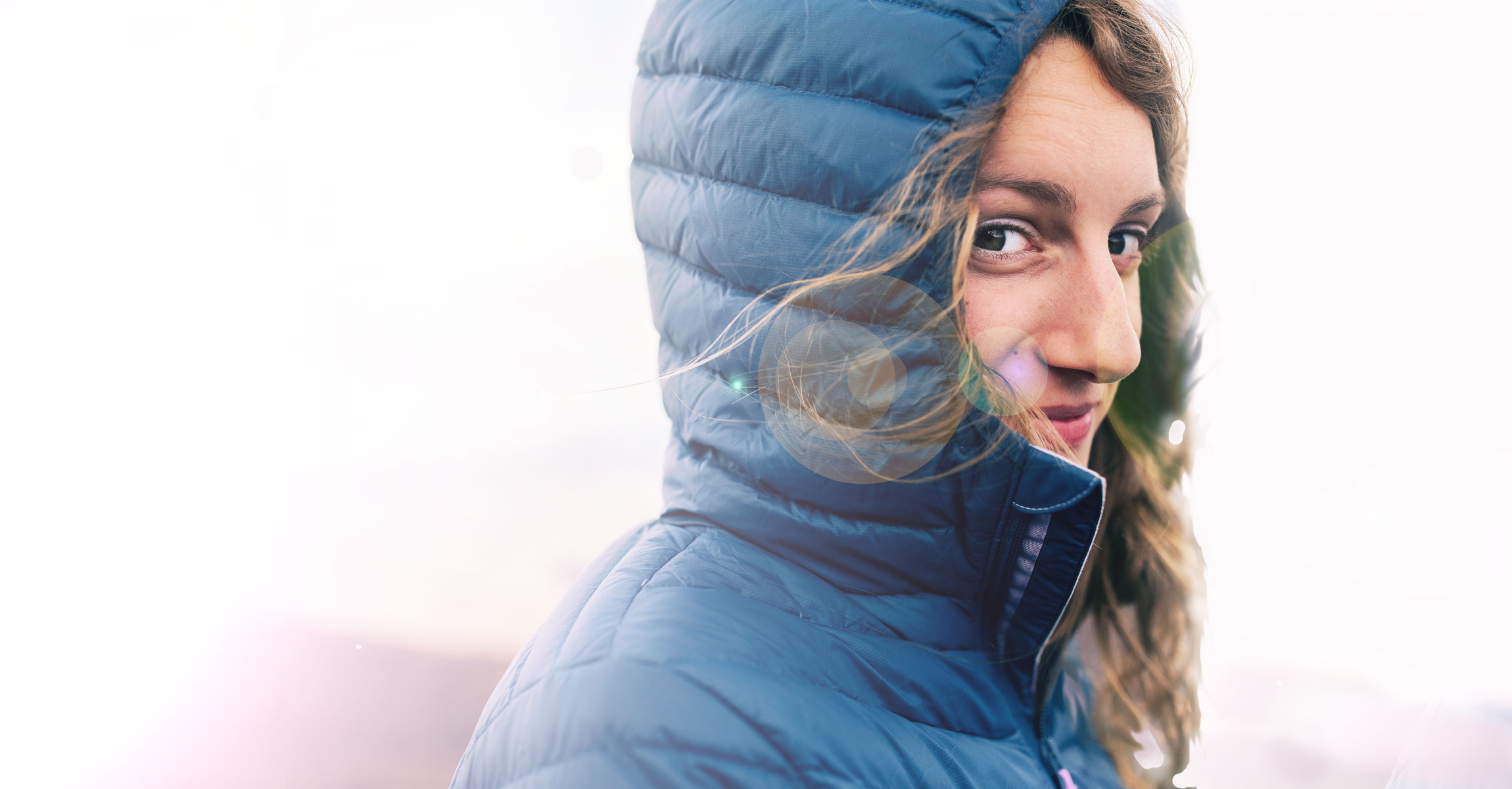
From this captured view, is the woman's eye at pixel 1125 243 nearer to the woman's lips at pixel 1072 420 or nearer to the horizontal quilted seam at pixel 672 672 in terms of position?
the woman's lips at pixel 1072 420

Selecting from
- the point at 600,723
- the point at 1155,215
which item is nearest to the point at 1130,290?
the point at 1155,215

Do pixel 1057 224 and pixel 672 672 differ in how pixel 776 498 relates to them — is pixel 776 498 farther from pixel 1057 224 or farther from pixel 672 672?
pixel 1057 224

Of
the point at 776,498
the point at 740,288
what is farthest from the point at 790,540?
the point at 740,288

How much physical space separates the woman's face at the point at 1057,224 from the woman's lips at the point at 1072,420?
10 mm

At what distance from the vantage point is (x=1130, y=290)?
1.11 m

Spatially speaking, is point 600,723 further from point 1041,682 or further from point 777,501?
point 1041,682

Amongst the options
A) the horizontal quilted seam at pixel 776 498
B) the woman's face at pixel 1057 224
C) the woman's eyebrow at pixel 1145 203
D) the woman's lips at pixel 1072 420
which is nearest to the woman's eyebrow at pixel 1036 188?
the woman's face at pixel 1057 224

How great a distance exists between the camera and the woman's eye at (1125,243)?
1.01 metres

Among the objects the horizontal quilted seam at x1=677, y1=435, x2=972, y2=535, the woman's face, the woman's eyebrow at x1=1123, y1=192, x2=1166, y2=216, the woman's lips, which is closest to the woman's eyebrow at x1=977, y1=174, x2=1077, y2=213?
the woman's face

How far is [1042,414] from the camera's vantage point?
0.89 meters

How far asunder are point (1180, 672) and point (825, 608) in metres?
1.00

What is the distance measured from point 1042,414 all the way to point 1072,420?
0.26 ft

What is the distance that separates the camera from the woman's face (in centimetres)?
81

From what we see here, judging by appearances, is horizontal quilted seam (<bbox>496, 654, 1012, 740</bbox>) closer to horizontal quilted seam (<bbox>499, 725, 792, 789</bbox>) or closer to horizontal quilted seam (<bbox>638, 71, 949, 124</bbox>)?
horizontal quilted seam (<bbox>499, 725, 792, 789</bbox>)
